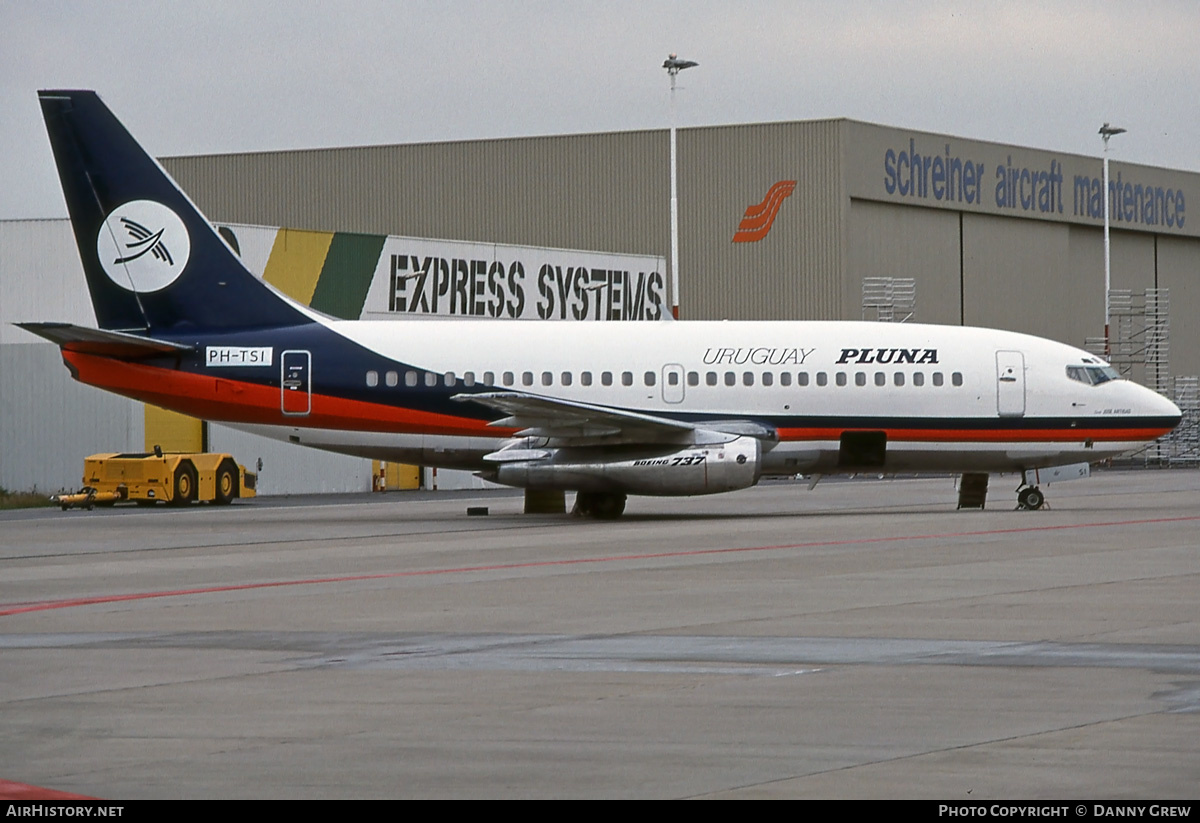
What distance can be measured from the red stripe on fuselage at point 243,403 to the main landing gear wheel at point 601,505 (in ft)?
7.07

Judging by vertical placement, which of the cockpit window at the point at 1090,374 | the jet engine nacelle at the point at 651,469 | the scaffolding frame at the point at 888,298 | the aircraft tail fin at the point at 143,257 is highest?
the scaffolding frame at the point at 888,298

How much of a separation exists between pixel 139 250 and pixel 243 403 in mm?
3598

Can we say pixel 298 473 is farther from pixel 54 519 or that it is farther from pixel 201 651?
pixel 201 651

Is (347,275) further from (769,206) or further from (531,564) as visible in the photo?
(531,564)

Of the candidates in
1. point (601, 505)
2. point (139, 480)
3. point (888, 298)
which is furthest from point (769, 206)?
point (601, 505)

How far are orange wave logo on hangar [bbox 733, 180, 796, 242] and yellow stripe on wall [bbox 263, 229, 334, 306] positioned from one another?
23.3 m

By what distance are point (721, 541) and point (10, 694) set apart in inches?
615

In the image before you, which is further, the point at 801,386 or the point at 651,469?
the point at 801,386

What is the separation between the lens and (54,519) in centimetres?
3566

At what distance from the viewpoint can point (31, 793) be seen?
8.26m

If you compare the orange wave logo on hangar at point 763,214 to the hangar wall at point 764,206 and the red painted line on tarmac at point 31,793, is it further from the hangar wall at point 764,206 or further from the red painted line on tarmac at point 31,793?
the red painted line on tarmac at point 31,793

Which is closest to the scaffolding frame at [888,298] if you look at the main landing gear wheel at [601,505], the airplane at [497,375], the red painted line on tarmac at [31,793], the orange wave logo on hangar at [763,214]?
the orange wave logo on hangar at [763,214]

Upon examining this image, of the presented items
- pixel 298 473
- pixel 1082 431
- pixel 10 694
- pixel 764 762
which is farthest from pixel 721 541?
pixel 298 473

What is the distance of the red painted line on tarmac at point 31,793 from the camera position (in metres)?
8.13
